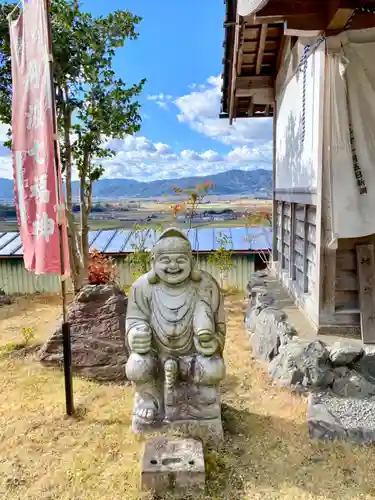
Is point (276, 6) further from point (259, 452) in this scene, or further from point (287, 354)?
point (259, 452)

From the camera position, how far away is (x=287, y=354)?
5.11 meters

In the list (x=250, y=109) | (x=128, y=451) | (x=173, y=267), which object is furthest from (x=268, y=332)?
(x=250, y=109)

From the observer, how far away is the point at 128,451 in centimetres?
396

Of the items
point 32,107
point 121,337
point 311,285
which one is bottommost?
point 121,337

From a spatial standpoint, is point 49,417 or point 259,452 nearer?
point 259,452

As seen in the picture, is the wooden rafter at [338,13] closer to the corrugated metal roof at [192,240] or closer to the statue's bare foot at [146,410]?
the statue's bare foot at [146,410]

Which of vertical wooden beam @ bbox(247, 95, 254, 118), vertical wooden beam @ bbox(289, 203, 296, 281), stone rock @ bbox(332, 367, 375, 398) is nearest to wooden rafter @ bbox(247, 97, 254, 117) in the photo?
vertical wooden beam @ bbox(247, 95, 254, 118)

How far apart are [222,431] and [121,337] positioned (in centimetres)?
243

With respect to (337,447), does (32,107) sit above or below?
above

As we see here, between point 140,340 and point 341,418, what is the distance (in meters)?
2.25

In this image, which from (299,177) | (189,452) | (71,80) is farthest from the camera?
(71,80)

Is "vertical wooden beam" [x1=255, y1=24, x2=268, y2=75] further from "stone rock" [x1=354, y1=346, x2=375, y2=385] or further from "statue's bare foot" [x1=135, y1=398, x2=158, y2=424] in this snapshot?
"statue's bare foot" [x1=135, y1=398, x2=158, y2=424]

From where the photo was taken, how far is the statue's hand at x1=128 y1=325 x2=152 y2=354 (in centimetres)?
400

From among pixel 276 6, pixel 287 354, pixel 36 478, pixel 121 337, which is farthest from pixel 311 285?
pixel 36 478
